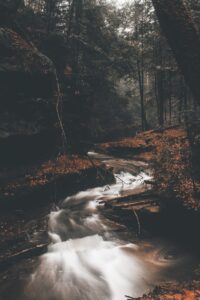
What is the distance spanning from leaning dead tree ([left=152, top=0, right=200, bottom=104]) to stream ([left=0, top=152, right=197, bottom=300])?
5193 mm

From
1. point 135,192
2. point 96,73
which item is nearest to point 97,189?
point 135,192

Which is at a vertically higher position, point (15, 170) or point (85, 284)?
point (15, 170)

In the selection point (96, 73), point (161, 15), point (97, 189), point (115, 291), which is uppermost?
point (96, 73)

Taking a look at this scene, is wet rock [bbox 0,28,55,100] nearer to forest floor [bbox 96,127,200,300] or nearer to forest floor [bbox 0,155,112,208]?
forest floor [bbox 0,155,112,208]

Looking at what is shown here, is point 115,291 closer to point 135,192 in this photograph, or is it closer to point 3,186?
point 135,192

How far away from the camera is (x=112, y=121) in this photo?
41031 millimetres

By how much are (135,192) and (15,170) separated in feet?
18.5

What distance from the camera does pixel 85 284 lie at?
820 cm

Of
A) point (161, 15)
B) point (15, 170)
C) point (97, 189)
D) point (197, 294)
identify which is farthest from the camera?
point (97, 189)

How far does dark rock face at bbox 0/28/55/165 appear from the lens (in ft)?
45.0

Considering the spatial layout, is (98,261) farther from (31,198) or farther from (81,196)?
(81,196)

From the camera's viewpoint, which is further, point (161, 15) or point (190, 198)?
point (190, 198)

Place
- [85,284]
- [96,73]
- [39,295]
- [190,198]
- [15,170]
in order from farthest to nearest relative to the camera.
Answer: [96,73], [15,170], [190,198], [85,284], [39,295]

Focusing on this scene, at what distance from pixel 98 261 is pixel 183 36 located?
8186mm
